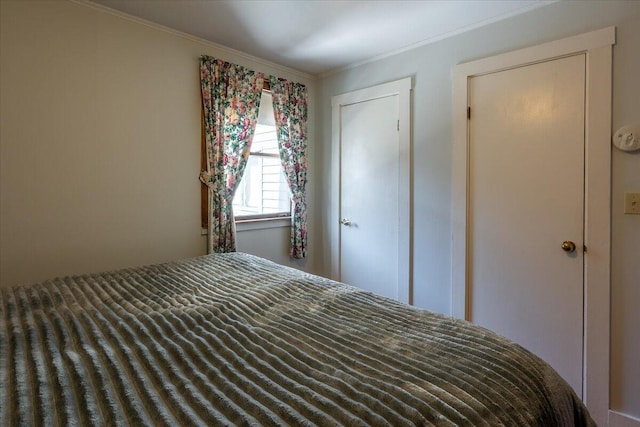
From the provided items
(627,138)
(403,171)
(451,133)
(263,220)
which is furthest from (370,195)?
(627,138)

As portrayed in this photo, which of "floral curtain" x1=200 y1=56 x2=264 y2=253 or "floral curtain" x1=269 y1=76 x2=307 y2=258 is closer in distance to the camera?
"floral curtain" x1=200 y1=56 x2=264 y2=253

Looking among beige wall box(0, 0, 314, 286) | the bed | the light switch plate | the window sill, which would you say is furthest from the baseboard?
beige wall box(0, 0, 314, 286)

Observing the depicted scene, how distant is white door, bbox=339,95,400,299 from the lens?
9.39ft

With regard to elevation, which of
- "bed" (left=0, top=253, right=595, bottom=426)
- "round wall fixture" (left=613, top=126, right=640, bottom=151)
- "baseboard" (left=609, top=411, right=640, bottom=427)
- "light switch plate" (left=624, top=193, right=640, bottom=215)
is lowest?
"baseboard" (left=609, top=411, right=640, bottom=427)

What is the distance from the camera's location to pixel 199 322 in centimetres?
117

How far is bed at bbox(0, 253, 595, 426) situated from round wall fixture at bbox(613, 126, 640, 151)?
1.49 meters

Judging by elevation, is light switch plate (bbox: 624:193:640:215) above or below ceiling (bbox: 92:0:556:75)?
below

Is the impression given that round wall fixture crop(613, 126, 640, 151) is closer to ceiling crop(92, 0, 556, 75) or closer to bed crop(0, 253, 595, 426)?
ceiling crop(92, 0, 556, 75)

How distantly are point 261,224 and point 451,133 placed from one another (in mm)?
1807

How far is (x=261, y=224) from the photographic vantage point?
122 inches

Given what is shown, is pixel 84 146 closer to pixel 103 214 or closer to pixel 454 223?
pixel 103 214

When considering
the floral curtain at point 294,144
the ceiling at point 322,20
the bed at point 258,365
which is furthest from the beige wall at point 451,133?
the bed at point 258,365

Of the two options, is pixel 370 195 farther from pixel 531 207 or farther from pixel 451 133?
pixel 531 207

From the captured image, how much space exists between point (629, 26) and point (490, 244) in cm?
142
